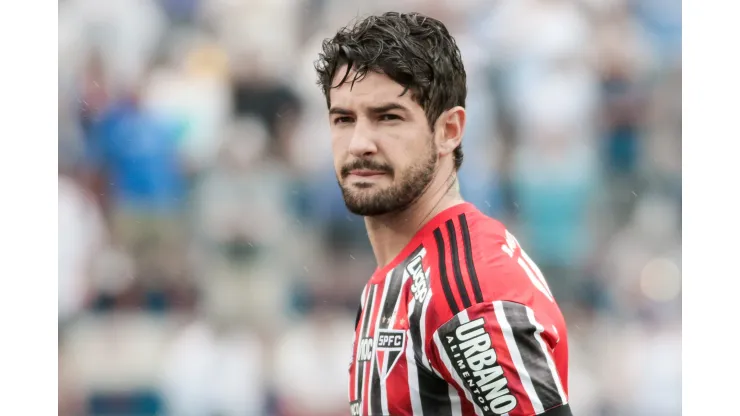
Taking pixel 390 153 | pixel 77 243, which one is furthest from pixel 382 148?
pixel 77 243

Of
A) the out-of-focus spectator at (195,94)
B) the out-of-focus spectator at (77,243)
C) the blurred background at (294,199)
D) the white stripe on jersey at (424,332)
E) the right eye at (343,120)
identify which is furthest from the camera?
the out-of-focus spectator at (195,94)

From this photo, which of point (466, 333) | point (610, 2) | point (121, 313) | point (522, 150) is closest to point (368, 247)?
point (522, 150)

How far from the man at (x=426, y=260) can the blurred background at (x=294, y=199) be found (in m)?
2.76

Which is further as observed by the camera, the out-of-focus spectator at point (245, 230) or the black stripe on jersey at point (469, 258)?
the out-of-focus spectator at point (245, 230)

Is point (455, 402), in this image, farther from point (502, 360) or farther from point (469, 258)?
point (469, 258)

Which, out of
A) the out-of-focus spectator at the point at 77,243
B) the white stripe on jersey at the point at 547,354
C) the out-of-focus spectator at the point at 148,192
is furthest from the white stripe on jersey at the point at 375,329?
the out-of-focus spectator at the point at 77,243

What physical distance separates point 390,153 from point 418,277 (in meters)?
0.35

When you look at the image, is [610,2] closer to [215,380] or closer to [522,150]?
[522,150]

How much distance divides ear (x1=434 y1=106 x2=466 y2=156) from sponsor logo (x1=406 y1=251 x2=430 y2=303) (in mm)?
328

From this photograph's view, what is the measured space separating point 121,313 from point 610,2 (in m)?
3.91

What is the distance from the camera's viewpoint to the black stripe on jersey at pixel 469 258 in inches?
74.0

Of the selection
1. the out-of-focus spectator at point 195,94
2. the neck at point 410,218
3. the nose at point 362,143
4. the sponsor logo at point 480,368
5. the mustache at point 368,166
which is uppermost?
the out-of-focus spectator at point 195,94

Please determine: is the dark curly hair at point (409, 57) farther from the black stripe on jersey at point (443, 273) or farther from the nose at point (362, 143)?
the black stripe on jersey at point (443, 273)

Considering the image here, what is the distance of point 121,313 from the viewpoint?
517 cm
